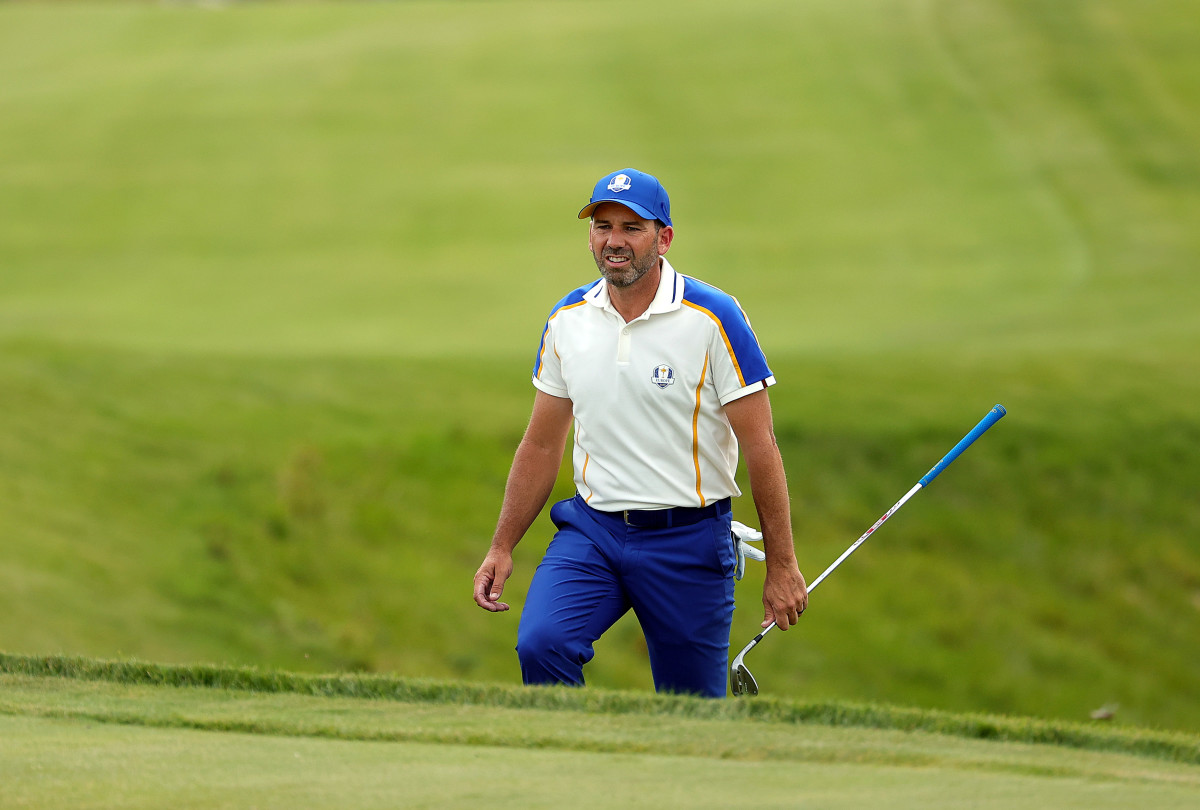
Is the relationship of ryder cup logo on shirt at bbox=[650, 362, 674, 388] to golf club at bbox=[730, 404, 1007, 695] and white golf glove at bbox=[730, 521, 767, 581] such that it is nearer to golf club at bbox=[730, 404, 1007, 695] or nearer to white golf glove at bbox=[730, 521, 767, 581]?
white golf glove at bbox=[730, 521, 767, 581]

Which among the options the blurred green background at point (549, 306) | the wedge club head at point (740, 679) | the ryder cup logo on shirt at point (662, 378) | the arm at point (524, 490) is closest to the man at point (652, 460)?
the ryder cup logo on shirt at point (662, 378)

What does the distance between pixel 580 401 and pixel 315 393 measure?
8.59 metres

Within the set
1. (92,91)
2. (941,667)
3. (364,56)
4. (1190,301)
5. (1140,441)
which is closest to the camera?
(941,667)

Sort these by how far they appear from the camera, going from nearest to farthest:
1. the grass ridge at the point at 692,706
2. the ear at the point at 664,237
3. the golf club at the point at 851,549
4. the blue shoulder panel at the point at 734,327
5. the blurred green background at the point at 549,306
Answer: the grass ridge at the point at 692,706 < the blue shoulder panel at the point at 734,327 < the ear at the point at 664,237 < the golf club at the point at 851,549 < the blurred green background at the point at 549,306

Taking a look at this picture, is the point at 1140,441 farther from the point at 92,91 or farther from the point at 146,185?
the point at 92,91

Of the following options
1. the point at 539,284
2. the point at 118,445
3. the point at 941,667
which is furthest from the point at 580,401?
the point at 539,284

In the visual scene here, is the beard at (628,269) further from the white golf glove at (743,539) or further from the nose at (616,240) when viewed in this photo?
the white golf glove at (743,539)

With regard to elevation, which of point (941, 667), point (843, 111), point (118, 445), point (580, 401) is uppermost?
point (843, 111)

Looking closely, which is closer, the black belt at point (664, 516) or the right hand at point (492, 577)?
the black belt at point (664, 516)

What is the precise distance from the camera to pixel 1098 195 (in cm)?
2133

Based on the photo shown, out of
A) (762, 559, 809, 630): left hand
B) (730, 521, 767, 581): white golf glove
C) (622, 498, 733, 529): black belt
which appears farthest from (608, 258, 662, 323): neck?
(762, 559, 809, 630): left hand

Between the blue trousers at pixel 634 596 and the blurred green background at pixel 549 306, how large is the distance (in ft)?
11.6

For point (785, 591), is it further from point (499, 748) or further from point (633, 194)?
point (499, 748)

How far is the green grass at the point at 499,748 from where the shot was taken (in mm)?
3109
